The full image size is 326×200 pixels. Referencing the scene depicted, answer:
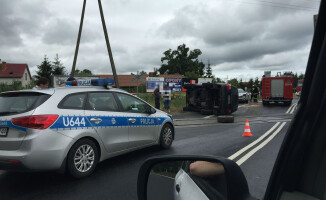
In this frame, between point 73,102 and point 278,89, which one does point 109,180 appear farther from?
point 278,89

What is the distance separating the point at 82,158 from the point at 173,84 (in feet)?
55.8

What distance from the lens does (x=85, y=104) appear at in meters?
4.63

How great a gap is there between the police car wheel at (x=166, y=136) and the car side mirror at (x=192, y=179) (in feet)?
14.4

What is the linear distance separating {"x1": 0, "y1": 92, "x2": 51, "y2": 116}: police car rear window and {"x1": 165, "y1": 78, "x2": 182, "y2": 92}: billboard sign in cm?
1666

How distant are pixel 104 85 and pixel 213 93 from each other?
11.0m

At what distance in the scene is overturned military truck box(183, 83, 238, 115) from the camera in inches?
575

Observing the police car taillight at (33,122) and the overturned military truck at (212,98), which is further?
the overturned military truck at (212,98)

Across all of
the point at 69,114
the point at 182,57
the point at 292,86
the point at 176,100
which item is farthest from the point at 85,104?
the point at 182,57

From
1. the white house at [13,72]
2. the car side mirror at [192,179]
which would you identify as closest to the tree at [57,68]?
the white house at [13,72]

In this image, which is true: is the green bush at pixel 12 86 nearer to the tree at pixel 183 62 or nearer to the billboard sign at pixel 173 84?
the billboard sign at pixel 173 84

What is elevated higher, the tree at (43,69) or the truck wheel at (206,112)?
the tree at (43,69)

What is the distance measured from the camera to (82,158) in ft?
14.2

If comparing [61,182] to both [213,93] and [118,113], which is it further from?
[213,93]

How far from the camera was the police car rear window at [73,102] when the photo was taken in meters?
4.30
